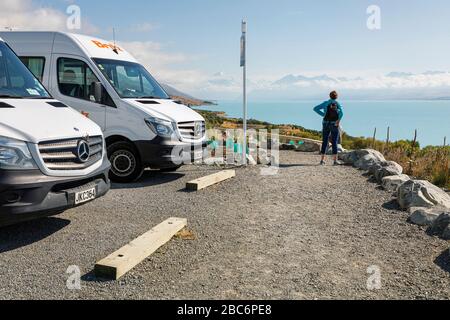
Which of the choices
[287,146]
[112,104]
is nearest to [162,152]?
[112,104]

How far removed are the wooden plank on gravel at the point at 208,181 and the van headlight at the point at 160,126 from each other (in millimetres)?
1001

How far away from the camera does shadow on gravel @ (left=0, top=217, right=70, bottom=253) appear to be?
16.4ft

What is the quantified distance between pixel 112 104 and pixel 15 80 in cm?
235

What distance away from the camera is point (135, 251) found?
14.6ft

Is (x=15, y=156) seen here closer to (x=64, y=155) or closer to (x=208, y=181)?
(x=64, y=155)

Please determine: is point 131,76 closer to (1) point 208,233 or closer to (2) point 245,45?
(2) point 245,45

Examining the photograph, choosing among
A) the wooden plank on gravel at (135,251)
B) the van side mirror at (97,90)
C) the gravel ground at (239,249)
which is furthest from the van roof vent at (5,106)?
the van side mirror at (97,90)

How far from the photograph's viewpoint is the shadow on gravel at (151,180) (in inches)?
322

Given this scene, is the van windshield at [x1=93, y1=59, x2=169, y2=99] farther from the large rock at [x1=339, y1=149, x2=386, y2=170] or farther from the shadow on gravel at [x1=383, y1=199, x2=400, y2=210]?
the large rock at [x1=339, y1=149, x2=386, y2=170]

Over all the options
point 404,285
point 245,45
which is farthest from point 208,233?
point 245,45

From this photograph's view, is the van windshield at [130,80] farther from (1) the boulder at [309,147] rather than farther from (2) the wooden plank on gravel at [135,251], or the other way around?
(1) the boulder at [309,147]

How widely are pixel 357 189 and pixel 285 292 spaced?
497cm

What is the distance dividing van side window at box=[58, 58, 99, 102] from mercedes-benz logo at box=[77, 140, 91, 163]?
294 cm

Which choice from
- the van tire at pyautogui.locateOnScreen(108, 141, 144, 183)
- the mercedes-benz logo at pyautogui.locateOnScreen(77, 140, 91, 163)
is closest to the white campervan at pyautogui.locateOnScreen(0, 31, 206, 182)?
the van tire at pyautogui.locateOnScreen(108, 141, 144, 183)
